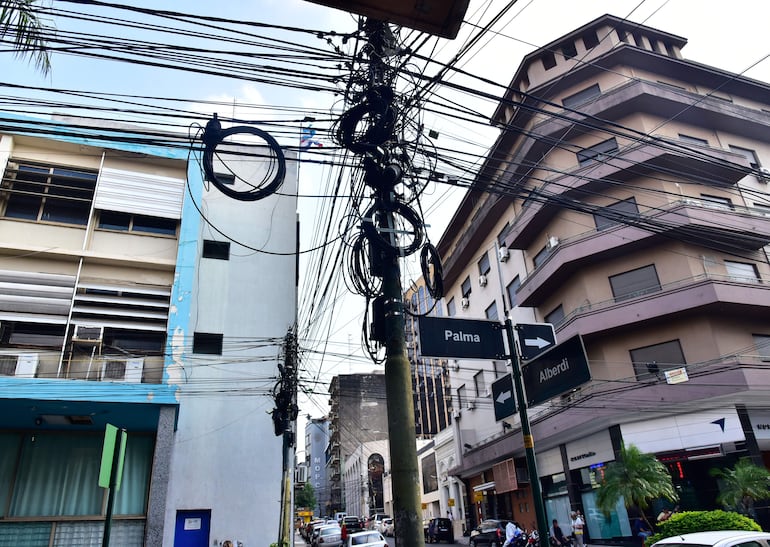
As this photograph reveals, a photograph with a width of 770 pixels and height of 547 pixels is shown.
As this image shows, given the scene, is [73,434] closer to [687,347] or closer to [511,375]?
[511,375]

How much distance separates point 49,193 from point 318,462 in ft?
351

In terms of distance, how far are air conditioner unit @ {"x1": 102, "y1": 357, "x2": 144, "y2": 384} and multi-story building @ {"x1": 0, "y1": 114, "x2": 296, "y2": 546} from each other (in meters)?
0.04

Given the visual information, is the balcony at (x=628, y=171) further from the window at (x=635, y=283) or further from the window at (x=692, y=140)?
the window at (x=635, y=283)

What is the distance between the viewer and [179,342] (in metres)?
16.3

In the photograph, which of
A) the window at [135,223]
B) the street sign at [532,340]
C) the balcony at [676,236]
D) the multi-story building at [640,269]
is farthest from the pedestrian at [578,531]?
the window at [135,223]

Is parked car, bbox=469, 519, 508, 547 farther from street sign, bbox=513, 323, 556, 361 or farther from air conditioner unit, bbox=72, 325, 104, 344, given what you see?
air conditioner unit, bbox=72, 325, 104, 344

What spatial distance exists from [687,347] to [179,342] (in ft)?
62.1

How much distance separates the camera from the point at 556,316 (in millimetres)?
24453

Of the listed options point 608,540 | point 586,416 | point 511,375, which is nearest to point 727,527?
point 511,375

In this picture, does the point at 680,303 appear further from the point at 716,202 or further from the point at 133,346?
the point at 133,346

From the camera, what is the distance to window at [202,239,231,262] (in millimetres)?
21219

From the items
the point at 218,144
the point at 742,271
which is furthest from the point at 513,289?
the point at 218,144

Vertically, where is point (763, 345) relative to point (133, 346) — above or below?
below

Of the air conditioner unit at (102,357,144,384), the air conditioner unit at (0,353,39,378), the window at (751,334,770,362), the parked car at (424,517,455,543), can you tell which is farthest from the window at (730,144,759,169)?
the air conditioner unit at (0,353,39,378)
